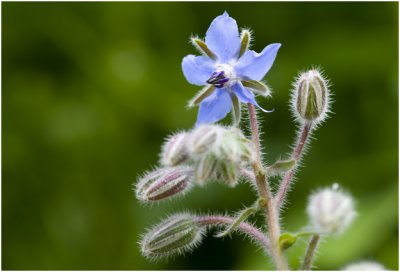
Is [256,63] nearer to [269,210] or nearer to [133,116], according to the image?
[269,210]

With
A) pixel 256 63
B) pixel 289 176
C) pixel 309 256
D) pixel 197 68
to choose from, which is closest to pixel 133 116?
pixel 197 68

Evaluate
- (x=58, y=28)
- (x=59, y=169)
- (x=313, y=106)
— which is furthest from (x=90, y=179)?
(x=313, y=106)

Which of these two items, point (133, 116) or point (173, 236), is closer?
point (173, 236)

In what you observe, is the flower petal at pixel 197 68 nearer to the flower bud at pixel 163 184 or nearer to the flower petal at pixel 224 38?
the flower petal at pixel 224 38

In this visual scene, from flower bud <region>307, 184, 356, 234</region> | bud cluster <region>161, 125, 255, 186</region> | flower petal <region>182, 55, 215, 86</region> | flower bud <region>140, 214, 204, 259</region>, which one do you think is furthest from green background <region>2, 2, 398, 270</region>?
bud cluster <region>161, 125, 255, 186</region>

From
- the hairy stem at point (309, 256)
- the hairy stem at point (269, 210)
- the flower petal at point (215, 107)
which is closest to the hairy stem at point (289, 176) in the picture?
the hairy stem at point (269, 210)

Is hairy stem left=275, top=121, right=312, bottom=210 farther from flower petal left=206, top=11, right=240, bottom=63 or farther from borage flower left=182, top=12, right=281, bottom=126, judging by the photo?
flower petal left=206, top=11, right=240, bottom=63
